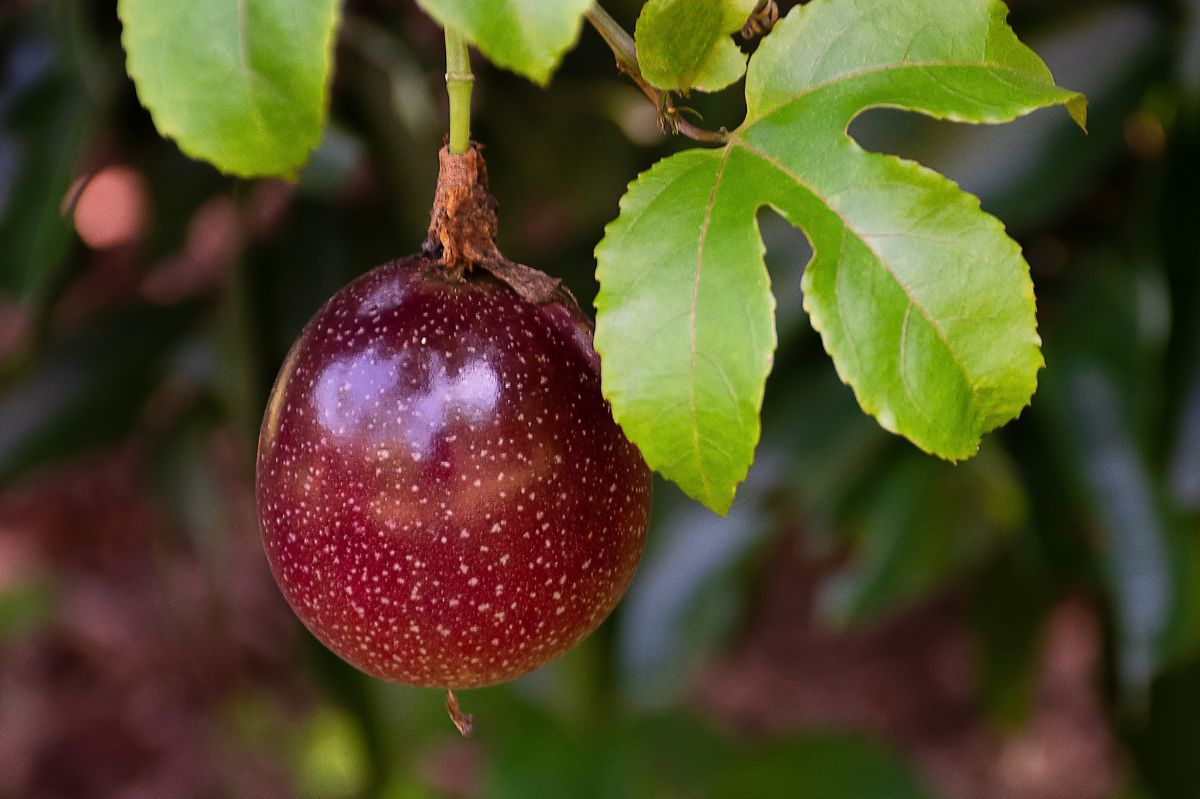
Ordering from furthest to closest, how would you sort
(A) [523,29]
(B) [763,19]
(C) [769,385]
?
A: (C) [769,385]
(B) [763,19]
(A) [523,29]

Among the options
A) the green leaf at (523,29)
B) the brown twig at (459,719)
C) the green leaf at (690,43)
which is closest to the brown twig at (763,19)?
the green leaf at (690,43)

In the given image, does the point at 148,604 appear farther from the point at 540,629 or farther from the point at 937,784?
the point at 540,629

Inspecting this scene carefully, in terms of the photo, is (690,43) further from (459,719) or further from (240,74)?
(459,719)

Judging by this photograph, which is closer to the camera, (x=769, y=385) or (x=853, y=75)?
(x=853, y=75)

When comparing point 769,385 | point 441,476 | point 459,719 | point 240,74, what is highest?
point 240,74

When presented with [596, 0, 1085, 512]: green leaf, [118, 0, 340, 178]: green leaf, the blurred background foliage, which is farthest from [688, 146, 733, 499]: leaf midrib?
the blurred background foliage

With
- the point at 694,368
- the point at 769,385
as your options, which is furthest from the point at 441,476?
the point at 769,385
